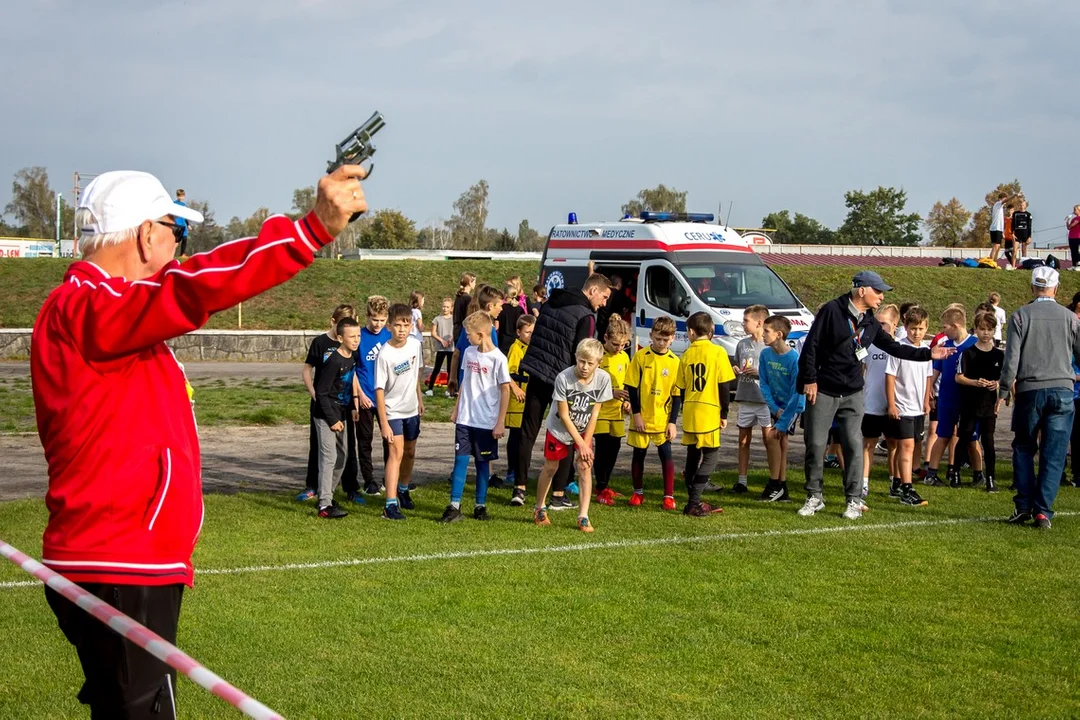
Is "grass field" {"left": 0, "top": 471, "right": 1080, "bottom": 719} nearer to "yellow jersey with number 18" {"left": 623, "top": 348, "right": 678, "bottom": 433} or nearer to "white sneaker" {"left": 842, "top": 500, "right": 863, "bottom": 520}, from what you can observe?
"white sneaker" {"left": 842, "top": 500, "right": 863, "bottom": 520}

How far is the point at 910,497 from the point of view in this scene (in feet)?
34.9

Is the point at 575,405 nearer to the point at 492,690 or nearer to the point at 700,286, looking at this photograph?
the point at 492,690

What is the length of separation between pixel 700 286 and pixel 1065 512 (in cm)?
988

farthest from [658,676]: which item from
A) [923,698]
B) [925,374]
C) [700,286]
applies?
[700,286]

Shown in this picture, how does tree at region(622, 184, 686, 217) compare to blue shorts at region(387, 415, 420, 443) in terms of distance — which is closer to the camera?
blue shorts at region(387, 415, 420, 443)

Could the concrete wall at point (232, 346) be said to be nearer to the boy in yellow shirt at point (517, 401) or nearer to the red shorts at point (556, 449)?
the boy in yellow shirt at point (517, 401)

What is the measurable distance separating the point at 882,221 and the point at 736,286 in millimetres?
48142

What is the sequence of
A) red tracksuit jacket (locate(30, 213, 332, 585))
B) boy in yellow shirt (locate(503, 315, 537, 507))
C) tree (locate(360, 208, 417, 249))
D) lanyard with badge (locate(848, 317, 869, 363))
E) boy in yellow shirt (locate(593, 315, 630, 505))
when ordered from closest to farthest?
red tracksuit jacket (locate(30, 213, 332, 585))
lanyard with badge (locate(848, 317, 869, 363))
boy in yellow shirt (locate(503, 315, 537, 507))
boy in yellow shirt (locate(593, 315, 630, 505))
tree (locate(360, 208, 417, 249))

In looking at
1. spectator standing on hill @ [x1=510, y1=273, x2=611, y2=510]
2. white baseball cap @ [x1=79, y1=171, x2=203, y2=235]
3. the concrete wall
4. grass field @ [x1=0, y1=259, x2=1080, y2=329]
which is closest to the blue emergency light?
the concrete wall

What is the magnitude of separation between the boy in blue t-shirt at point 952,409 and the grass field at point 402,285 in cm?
2098

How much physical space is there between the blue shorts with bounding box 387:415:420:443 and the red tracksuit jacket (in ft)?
22.1

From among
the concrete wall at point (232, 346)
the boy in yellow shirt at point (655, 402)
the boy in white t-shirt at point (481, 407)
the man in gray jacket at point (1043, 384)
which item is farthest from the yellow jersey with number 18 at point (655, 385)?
the concrete wall at point (232, 346)

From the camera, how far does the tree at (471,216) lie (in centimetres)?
6588

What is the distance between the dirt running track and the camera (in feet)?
37.2
